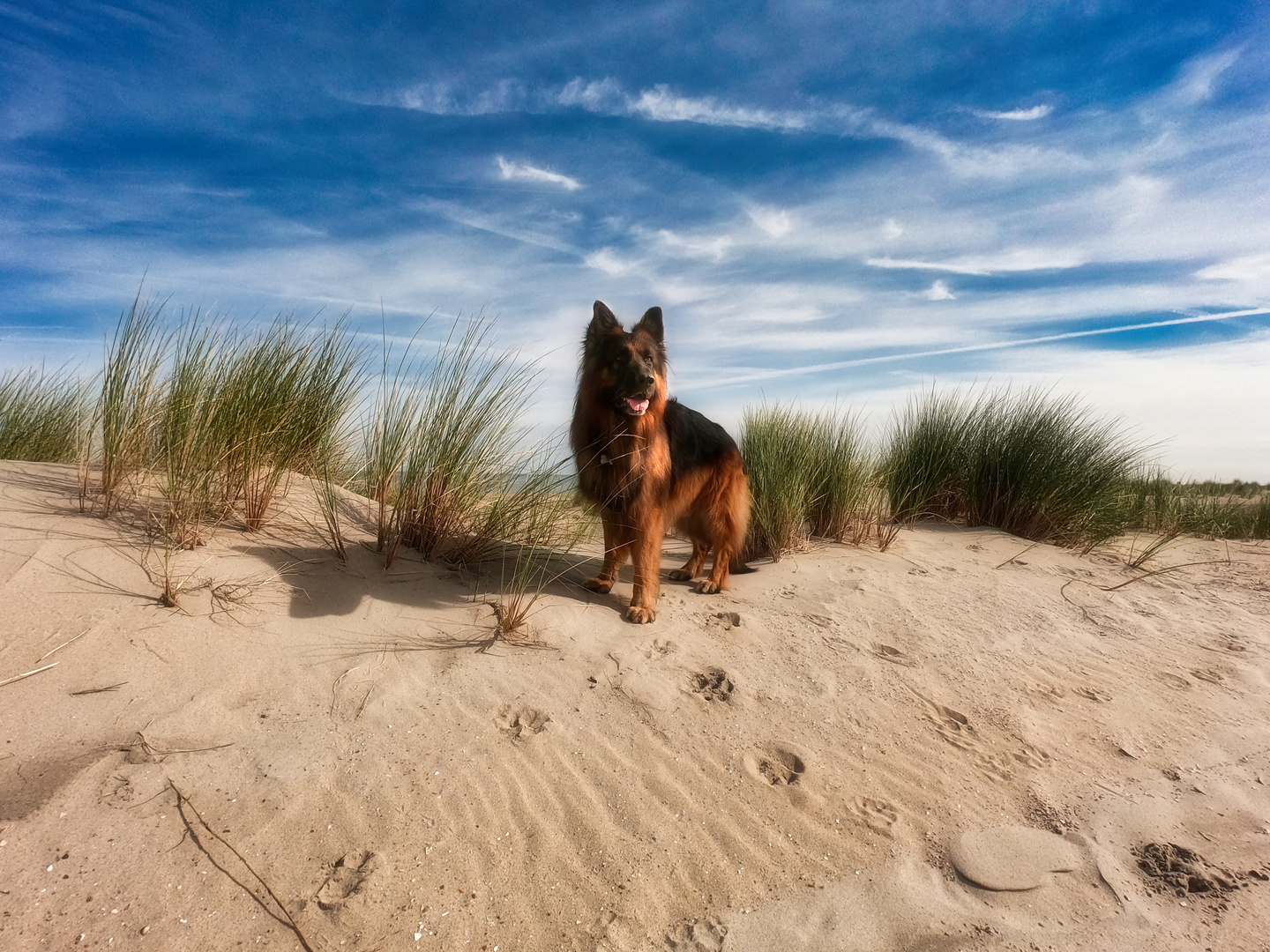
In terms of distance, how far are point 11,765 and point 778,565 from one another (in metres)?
4.17

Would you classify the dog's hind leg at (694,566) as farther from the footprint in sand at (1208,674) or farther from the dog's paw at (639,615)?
the footprint in sand at (1208,674)

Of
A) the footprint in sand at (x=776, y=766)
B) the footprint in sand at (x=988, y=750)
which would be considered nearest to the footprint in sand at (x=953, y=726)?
the footprint in sand at (x=988, y=750)

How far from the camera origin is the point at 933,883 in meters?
1.77

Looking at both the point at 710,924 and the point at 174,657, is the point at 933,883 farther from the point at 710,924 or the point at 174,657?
the point at 174,657

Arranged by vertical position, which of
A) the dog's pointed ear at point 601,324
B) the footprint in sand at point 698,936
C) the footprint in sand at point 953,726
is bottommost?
the footprint in sand at point 698,936

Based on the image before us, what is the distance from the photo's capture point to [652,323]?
3.82 m

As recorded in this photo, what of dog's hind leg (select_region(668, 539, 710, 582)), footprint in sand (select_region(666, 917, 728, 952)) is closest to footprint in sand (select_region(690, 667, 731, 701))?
footprint in sand (select_region(666, 917, 728, 952))

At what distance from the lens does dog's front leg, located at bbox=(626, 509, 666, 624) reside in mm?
3400

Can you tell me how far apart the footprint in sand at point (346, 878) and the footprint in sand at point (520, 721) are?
63 cm

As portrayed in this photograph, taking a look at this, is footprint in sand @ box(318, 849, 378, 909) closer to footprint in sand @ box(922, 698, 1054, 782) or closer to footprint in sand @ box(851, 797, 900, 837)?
footprint in sand @ box(851, 797, 900, 837)

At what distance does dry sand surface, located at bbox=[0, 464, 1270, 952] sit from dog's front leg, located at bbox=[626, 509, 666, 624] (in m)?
0.10

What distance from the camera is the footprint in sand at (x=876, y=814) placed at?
6.50ft

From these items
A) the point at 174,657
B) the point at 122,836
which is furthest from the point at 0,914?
the point at 174,657

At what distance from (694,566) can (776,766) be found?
7.37 ft
